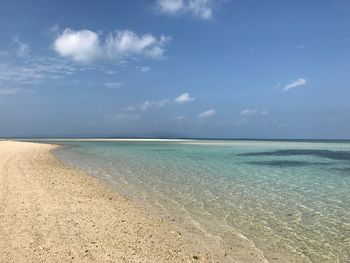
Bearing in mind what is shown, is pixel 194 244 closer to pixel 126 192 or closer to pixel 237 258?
pixel 237 258

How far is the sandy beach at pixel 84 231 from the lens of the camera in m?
6.98

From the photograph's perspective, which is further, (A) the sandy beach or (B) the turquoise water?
(B) the turquoise water

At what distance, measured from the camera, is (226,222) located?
34.4ft

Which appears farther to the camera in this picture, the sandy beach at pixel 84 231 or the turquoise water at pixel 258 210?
the turquoise water at pixel 258 210

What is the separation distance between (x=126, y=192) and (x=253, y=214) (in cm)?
600

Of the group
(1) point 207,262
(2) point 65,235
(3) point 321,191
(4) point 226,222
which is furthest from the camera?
(3) point 321,191

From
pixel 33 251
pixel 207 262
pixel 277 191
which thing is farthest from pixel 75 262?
pixel 277 191

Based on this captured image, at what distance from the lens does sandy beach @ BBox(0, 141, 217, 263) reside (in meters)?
6.98

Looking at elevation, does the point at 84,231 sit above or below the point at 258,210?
above

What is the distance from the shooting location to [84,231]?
848 cm

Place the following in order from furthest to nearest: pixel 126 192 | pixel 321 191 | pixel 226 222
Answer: pixel 321 191 < pixel 126 192 < pixel 226 222

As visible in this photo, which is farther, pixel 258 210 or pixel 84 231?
pixel 258 210

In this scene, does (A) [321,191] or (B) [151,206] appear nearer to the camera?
(B) [151,206]

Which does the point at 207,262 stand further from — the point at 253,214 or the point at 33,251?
the point at 253,214
